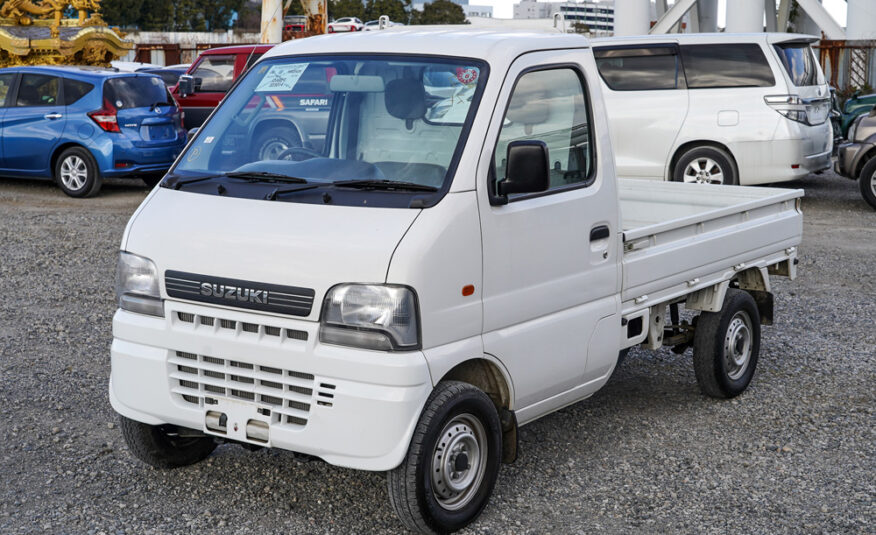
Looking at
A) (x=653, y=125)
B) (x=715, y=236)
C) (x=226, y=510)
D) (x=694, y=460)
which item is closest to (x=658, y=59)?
(x=653, y=125)

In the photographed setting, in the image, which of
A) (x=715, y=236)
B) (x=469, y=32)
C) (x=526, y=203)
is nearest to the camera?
(x=526, y=203)

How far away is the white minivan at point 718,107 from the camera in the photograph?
520 inches

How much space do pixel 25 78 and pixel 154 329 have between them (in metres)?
11.8

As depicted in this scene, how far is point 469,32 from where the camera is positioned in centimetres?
496

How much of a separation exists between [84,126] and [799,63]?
932cm

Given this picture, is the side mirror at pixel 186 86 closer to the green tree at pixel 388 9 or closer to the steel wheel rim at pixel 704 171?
the steel wheel rim at pixel 704 171

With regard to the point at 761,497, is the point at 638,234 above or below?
above

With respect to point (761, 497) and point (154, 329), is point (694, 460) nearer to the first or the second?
point (761, 497)

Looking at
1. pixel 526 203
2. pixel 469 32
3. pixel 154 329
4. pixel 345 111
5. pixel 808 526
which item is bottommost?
pixel 808 526

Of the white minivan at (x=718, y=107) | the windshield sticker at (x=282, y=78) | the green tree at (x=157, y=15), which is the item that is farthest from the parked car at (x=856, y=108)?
the green tree at (x=157, y=15)

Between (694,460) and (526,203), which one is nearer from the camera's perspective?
(526,203)

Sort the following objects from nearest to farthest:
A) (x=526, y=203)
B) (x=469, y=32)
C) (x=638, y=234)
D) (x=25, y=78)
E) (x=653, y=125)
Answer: (x=526, y=203) → (x=469, y=32) → (x=638, y=234) → (x=653, y=125) → (x=25, y=78)

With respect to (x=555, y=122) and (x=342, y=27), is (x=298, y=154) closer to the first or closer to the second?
(x=555, y=122)

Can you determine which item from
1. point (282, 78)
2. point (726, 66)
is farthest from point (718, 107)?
point (282, 78)
